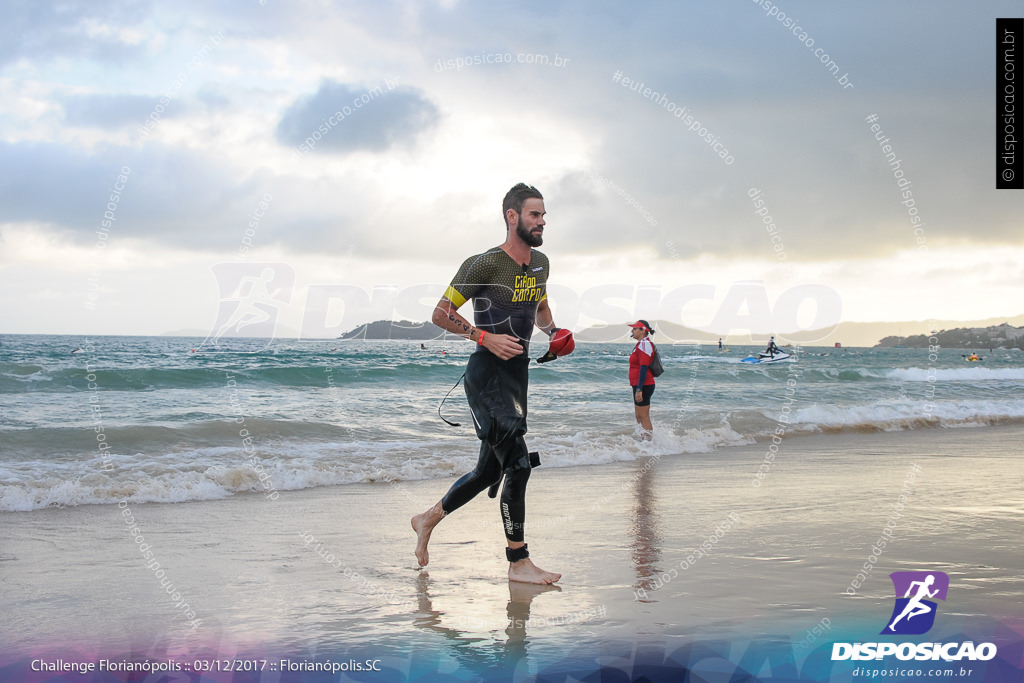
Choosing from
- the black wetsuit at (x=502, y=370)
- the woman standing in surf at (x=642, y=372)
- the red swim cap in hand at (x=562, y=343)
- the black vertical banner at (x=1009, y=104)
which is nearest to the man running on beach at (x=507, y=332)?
the black wetsuit at (x=502, y=370)

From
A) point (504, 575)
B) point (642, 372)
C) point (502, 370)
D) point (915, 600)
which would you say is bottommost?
point (504, 575)

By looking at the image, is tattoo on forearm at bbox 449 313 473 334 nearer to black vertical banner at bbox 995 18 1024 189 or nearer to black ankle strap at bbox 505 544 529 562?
black ankle strap at bbox 505 544 529 562

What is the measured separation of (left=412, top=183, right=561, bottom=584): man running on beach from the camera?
431cm

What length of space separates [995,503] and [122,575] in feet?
20.9

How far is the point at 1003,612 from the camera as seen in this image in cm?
361

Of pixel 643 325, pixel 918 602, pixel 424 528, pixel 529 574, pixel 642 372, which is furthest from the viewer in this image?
pixel 643 325

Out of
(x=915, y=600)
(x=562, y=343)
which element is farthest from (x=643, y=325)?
(x=915, y=600)

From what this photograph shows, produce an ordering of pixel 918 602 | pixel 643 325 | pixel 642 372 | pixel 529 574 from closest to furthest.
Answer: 1. pixel 918 602
2. pixel 529 574
3. pixel 642 372
4. pixel 643 325

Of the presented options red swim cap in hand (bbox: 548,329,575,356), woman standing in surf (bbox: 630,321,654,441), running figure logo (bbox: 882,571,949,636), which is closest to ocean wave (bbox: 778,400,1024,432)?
woman standing in surf (bbox: 630,321,654,441)

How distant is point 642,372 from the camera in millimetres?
11547

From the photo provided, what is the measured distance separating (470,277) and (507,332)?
37cm

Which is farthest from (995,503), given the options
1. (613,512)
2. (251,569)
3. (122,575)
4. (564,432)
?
(564,432)

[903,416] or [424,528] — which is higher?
[424,528]

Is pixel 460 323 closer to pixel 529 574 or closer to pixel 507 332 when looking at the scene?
pixel 507 332
